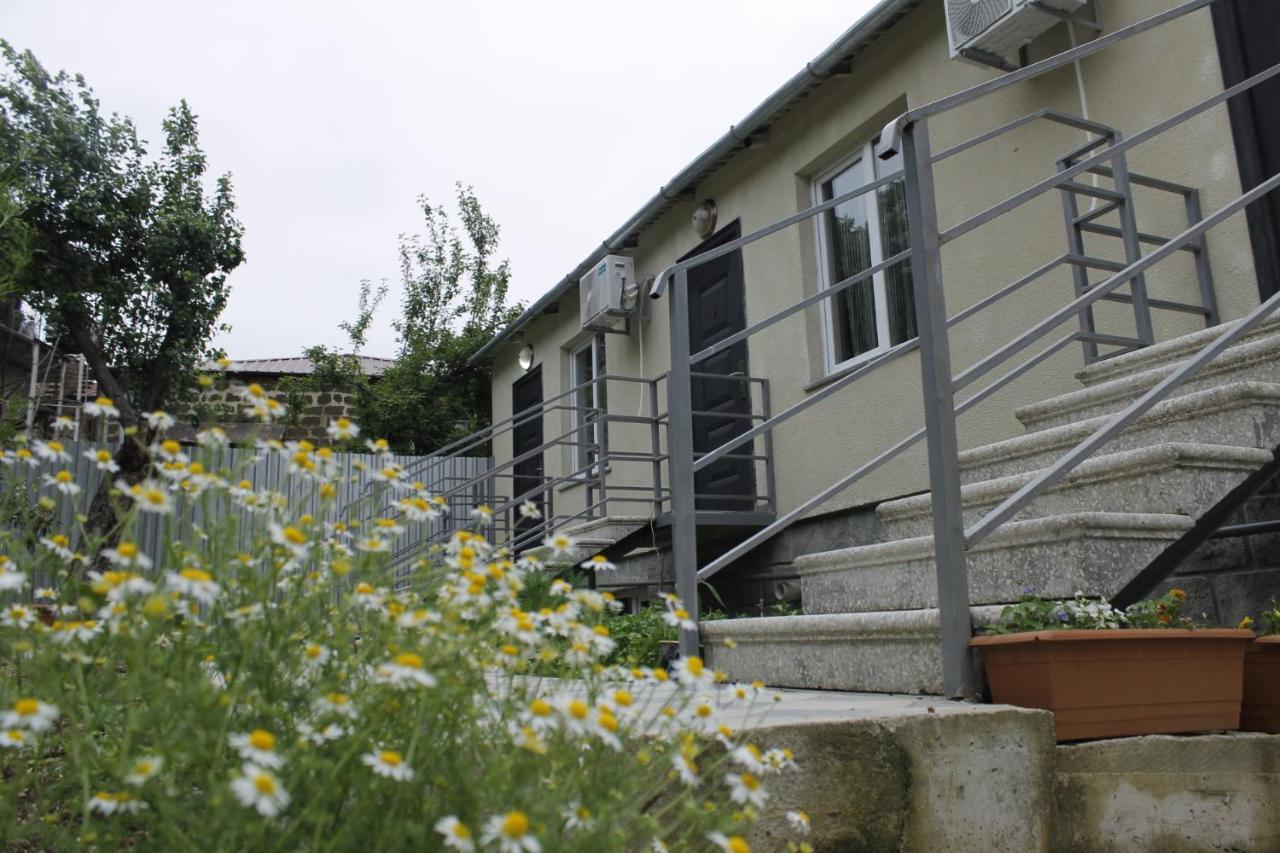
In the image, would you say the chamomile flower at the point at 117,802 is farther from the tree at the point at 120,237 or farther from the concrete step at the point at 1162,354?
the tree at the point at 120,237

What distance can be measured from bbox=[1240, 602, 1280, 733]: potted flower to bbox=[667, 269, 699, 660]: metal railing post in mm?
1326

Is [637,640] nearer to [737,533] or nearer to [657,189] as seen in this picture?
[737,533]

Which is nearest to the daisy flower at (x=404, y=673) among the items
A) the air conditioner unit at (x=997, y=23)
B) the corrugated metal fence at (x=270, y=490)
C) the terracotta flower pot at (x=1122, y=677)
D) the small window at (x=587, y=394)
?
the corrugated metal fence at (x=270, y=490)

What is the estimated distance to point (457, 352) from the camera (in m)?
13.5

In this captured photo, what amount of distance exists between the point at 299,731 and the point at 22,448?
2.20 feet

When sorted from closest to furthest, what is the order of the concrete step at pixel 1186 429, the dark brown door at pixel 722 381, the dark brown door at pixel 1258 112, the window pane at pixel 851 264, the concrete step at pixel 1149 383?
the concrete step at pixel 1186 429 < the concrete step at pixel 1149 383 < the dark brown door at pixel 1258 112 < the window pane at pixel 851 264 < the dark brown door at pixel 722 381

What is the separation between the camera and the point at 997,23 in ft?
13.9

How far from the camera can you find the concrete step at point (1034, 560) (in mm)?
2322

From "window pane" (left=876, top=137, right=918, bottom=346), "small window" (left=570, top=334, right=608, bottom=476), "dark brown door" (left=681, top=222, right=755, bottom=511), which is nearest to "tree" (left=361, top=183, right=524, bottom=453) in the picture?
"small window" (left=570, top=334, right=608, bottom=476)

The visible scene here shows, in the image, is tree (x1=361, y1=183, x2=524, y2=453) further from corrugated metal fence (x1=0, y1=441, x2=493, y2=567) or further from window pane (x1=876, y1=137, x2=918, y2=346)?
window pane (x1=876, y1=137, x2=918, y2=346)

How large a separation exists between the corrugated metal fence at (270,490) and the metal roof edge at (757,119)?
226 cm

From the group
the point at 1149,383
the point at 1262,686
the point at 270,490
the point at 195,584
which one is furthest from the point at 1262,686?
the point at 195,584

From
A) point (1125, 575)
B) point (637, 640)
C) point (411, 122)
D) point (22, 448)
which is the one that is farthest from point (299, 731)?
point (411, 122)

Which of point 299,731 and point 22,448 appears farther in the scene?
point 22,448
